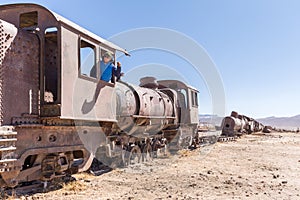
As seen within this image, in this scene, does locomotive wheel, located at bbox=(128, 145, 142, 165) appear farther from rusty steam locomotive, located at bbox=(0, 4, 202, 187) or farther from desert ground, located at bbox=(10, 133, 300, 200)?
rusty steam locomotive, located at bbox=(0, 4, 202, 187)

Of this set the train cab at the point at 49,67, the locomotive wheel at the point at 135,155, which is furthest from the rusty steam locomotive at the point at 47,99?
the locomotive wheel at the point at 135,155

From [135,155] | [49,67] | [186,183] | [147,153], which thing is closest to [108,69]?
[49,67]

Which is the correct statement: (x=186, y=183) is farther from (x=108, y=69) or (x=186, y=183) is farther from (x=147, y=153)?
(x=147, y=153)

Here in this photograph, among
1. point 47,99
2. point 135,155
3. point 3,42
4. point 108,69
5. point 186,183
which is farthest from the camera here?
point 135,155

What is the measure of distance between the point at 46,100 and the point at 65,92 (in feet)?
2.50

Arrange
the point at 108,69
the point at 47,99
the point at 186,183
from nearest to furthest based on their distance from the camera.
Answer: the point at 47,99
the point at 186,183
the point at 108,69

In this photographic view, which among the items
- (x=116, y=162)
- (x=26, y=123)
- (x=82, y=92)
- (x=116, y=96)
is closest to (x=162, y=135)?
(x=116, y=162)

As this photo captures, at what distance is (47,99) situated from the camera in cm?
651

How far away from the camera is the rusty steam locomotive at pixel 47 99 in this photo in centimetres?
538

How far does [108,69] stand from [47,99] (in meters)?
1.90

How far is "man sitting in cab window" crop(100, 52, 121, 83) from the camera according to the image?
7623mm

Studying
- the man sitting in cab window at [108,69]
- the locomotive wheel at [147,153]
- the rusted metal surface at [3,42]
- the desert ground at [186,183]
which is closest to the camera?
the rusted metal surface at [3,42]

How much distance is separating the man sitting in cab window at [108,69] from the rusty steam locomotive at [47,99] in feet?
0.59

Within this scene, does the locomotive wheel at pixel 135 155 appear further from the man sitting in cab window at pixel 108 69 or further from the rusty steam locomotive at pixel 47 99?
the man sitting in cab window at pixel 108 69
